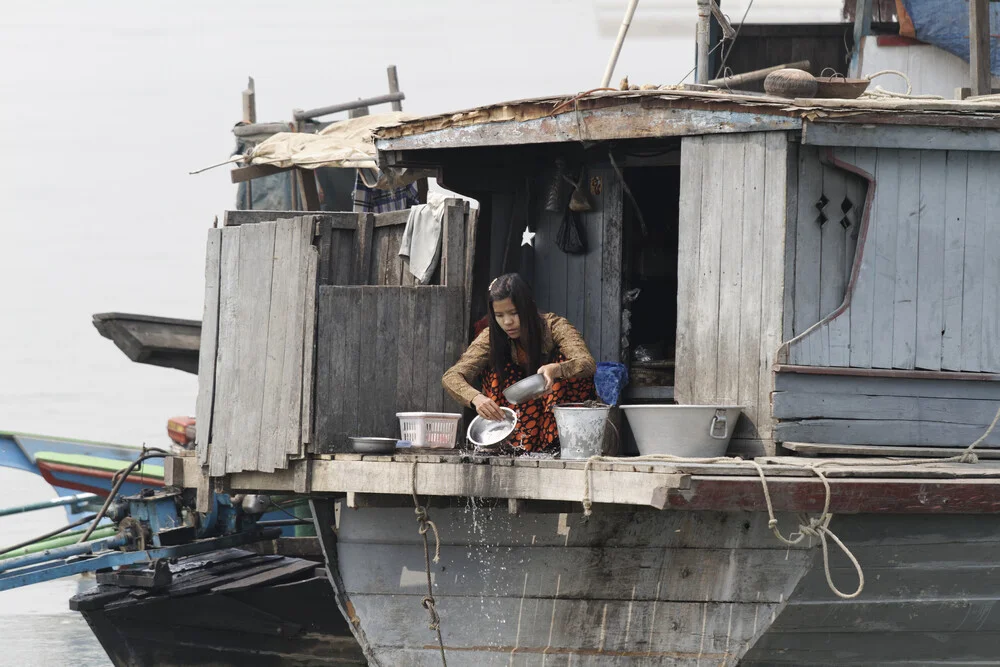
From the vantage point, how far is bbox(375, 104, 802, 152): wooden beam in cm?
696

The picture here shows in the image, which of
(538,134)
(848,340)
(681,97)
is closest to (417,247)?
(538,134)

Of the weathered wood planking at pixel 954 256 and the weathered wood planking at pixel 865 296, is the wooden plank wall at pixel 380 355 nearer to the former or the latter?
the weathered wood planking at pixel 865 296

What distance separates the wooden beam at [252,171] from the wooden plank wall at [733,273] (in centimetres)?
694

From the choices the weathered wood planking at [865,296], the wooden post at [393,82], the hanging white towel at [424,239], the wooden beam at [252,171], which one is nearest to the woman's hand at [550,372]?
the hanging white towel at [424,239]

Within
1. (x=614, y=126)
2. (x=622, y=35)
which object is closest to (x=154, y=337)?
(x=622, y=35)

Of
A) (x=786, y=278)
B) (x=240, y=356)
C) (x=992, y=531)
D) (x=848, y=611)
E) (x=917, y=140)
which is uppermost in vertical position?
(x=917, y=140)

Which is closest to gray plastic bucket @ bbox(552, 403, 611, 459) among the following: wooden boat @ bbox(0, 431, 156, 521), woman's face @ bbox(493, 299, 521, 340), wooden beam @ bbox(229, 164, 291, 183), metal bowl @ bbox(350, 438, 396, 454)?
woman's face @ bbox(493, 299, 521, 340)

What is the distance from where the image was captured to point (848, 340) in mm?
6969

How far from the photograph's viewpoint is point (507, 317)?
23.6 ft

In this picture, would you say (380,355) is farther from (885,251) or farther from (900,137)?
(900,137)

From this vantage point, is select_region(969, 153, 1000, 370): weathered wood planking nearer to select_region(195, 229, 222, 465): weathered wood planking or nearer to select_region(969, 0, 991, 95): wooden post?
select_region(969, 0, 991, 95): wooden post

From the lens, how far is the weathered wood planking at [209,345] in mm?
7703

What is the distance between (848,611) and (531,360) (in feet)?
6.83

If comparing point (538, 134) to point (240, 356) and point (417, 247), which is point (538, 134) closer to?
point (417, 247)
